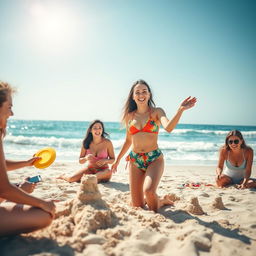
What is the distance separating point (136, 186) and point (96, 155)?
234 cm

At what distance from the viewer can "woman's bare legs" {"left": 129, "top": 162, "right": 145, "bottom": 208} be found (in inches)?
147

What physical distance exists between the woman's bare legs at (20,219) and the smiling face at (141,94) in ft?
8.27

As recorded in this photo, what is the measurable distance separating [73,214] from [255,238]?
2.15 meters

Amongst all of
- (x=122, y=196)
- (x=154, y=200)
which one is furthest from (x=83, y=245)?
(x=122, y=196)

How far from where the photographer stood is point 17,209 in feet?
7.21

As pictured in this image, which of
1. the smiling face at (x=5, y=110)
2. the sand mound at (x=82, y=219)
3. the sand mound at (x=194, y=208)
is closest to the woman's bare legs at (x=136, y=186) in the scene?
the sand mound at (x=194, y=208)

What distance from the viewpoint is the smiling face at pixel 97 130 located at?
5.89m

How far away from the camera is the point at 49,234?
7.47ft

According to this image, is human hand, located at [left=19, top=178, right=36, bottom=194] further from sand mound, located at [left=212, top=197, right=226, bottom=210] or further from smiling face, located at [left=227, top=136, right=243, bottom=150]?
smiling face, located at [left=227, top=136, right=243, bottom=150]

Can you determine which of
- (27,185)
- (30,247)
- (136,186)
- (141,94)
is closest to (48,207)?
(30,247)

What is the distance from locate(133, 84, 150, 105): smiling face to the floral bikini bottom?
942 millimetres

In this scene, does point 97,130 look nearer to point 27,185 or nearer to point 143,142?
point 143,142

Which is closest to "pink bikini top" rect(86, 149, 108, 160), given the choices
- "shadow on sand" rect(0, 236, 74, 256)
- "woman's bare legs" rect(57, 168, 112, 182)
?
"woman's bare legs" rect(57, 168, 112, 182)

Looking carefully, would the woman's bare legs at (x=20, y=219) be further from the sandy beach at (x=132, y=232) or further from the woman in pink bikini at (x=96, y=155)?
the woman in pink bikini at (x=96, y=155)
